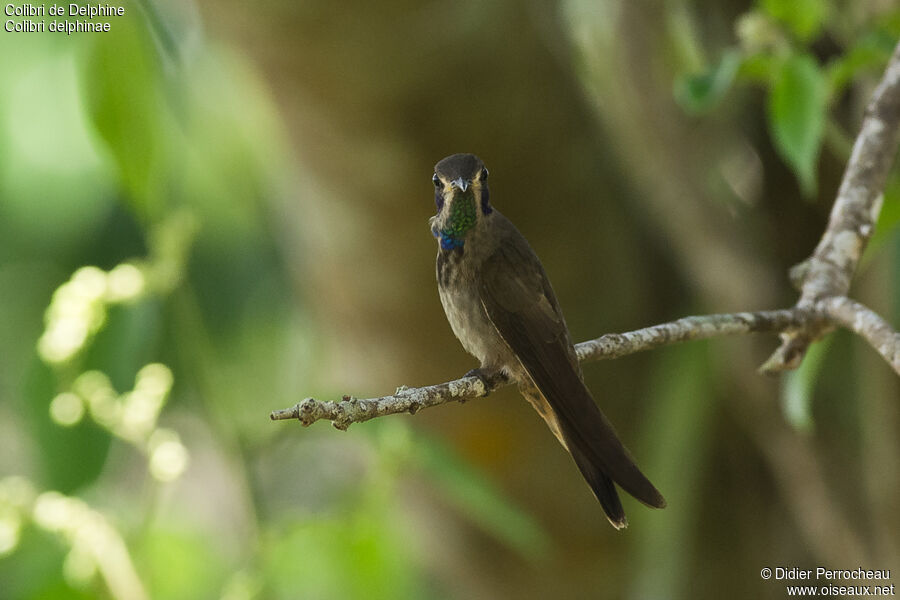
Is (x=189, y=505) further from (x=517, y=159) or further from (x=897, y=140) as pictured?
(x=897, y=140)

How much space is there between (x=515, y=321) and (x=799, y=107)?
667mm

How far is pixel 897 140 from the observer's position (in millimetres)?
1870

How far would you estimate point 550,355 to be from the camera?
1.63 m

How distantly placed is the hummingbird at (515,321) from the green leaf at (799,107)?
0.50 meters

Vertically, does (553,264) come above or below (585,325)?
above

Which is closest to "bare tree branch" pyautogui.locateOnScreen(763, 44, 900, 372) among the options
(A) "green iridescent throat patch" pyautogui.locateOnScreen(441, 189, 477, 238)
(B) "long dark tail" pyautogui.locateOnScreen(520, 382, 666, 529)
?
(B) "long dark tail" pyautogui.locateOnScreen(520, 382, 666, 529)

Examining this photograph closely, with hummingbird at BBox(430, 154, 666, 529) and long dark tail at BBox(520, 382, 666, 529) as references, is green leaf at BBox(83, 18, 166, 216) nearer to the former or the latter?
hummingbird at BBox(430, 154, 666, 529)

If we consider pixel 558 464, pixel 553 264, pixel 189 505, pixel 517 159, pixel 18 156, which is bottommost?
pixel 189 505

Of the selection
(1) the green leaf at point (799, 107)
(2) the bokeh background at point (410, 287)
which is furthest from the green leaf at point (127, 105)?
(1) the green leaf at point (799, 107)

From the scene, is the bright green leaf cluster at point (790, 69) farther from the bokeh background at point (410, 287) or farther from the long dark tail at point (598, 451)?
the long dark tail at point (598, 451)

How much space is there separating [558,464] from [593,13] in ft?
4.45

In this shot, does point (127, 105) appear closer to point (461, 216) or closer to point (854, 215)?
point (461, 216)

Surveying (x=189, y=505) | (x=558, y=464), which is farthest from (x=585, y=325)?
(x=189, y=505)

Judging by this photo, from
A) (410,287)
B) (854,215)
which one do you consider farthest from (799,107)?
(410,287)
